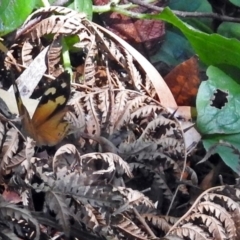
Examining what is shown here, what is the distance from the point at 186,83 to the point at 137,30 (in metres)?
0.27

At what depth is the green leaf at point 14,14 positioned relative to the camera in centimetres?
159

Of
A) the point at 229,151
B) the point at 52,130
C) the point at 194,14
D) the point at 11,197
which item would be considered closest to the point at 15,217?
the point at 11,197

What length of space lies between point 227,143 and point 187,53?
17.6 inches

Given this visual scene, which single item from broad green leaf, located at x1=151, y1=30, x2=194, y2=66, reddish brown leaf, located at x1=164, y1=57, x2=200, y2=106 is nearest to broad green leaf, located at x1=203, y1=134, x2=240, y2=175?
reddish brown leaf, located at x1=164, y1=57, x2=200, y2=106

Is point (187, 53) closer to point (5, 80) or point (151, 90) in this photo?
point (151, 90)

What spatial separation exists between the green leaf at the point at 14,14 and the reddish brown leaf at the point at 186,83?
1.50 feet

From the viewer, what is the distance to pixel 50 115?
1362 mm

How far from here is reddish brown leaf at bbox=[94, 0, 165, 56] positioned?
184 cm

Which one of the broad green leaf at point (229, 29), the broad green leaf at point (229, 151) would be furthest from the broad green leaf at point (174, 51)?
the broad green leaf at point (229, 151)

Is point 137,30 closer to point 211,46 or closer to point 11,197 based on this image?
point 211,46

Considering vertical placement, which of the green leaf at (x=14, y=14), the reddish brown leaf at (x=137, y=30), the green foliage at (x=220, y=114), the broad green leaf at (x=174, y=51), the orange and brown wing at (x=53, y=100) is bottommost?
the green foliage at (x=220, y=114)

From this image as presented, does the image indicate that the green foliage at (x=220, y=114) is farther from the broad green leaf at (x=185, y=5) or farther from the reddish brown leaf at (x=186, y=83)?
the broad green leaf at (x=185, y=5)

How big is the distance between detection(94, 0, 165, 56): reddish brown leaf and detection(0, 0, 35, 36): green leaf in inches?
13.0

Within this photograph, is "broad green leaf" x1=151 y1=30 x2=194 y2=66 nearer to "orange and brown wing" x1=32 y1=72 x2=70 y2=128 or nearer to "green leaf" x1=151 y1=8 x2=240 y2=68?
"green leaf" x1=151 y1=8 x2=240 y2=68
